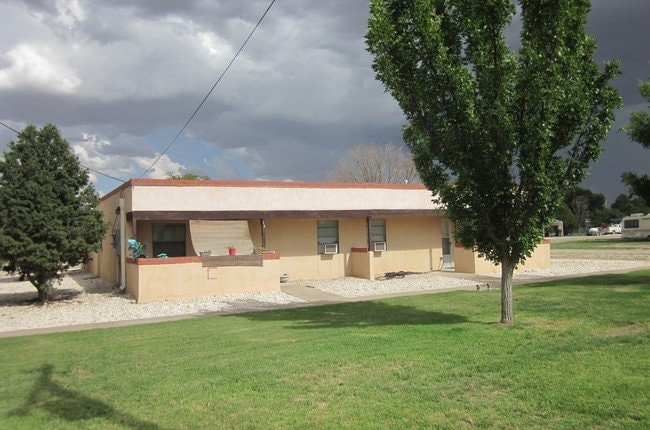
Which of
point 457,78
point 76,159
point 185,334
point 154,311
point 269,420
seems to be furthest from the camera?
point 76,159

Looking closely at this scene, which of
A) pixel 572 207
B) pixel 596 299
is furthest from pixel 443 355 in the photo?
pixel 572 207

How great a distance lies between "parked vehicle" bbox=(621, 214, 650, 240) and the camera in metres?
50.9

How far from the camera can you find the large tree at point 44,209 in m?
14.3

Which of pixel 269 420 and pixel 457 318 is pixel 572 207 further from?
pixel 269 420

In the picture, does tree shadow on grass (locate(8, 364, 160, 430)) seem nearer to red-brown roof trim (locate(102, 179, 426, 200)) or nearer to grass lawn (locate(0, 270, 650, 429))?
grass lawn (locate(0, 270, 650, 429))

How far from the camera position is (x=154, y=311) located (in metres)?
13.9

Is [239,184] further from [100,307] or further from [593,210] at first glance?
[593,210]

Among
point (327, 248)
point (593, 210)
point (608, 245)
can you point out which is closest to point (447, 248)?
point (327, 248)

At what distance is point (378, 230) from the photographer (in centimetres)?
2205

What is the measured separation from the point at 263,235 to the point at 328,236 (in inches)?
136

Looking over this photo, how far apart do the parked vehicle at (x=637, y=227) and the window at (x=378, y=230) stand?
39.3 m

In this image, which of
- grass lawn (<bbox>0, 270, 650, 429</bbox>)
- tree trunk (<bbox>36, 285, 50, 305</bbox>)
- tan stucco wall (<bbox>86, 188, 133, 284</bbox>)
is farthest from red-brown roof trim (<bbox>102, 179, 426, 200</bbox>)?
grass lawn (<bbox>0, 270, 650, 429</bbox>)

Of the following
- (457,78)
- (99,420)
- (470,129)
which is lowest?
(99,420)

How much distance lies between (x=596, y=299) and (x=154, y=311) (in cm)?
1052
